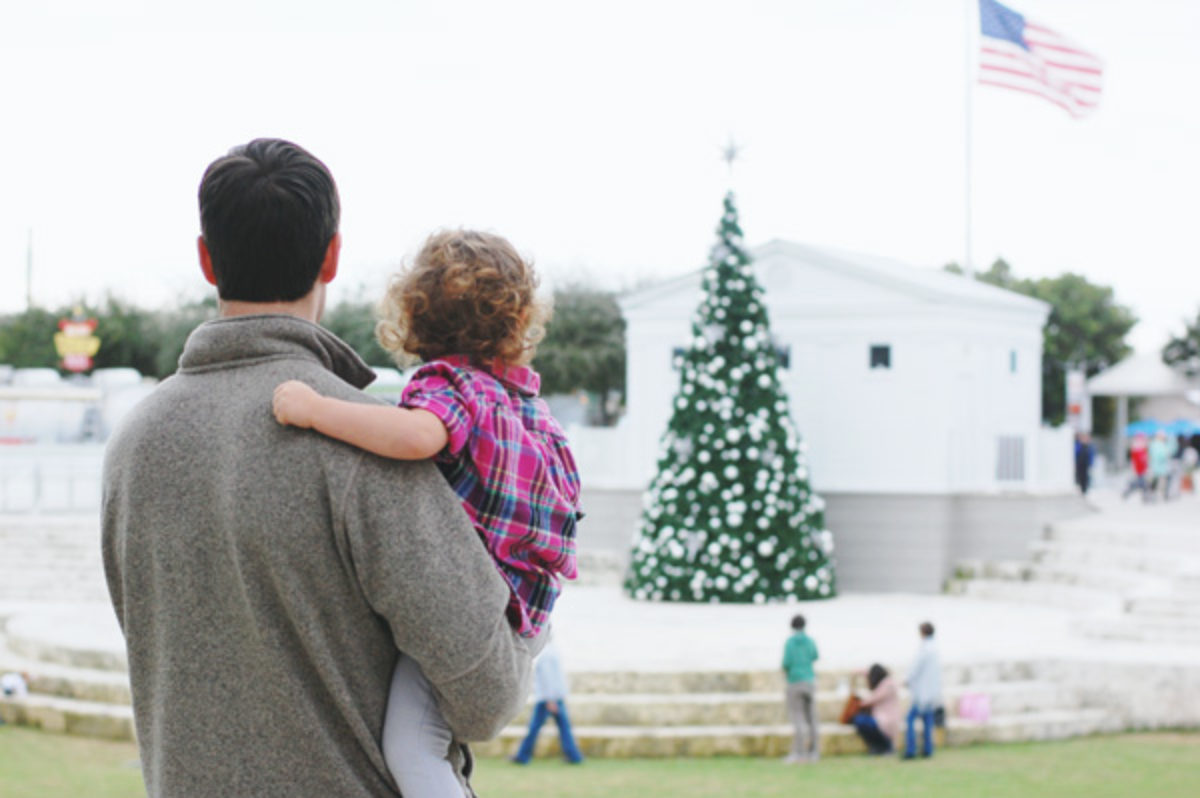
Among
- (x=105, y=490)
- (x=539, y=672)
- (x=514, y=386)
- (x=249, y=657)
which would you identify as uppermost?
(x=514, y=386)

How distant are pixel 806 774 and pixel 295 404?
→ 1147cm

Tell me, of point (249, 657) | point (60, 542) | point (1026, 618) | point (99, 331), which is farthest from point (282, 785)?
point (99, 331)

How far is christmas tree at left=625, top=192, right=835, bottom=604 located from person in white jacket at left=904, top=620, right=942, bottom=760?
6.41m

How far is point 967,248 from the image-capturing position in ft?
107

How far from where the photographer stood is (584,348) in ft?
157

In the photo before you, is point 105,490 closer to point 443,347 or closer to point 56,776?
point 443,347

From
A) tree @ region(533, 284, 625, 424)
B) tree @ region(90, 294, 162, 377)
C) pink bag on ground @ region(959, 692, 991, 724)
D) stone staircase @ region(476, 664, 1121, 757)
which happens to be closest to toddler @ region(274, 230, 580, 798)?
stone staircase @ region(476, 664, 1121, 757)

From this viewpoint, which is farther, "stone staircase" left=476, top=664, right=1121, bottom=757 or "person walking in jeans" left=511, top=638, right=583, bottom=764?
"stone staircase" left=476, top=664, right=1121, bottom=757

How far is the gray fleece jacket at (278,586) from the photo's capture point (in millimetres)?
1899

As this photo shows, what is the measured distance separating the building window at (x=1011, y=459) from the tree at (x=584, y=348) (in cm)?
2541

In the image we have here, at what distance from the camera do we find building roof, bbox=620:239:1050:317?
21688 millimetres

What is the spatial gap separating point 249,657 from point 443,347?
1.87ft

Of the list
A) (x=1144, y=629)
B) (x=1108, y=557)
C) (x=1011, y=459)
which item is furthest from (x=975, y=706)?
(x=1011, y=459)

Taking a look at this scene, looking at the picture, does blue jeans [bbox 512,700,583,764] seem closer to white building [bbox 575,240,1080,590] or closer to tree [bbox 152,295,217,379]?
white building [bbox 575,240,1080,590]
